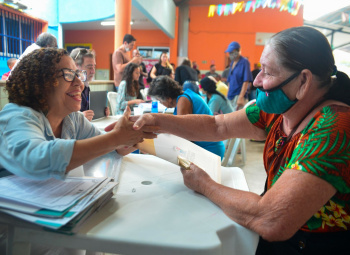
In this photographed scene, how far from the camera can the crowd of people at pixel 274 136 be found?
0.82 metres

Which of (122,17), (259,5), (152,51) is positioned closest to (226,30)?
(259,5)

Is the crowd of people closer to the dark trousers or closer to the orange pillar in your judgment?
the dark trousers

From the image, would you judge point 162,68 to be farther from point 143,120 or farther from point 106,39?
point 106,39

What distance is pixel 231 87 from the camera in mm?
5102

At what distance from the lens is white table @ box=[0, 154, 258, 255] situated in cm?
73

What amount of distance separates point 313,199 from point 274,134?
16.2 inches

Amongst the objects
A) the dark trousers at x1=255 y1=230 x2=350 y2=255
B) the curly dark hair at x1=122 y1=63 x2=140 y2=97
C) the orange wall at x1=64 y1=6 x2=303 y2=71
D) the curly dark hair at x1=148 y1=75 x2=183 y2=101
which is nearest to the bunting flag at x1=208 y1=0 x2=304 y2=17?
the orange wall at x1=64 y1=6 x2=303 y2=71

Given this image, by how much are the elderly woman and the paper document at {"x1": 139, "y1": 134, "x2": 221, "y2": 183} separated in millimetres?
148

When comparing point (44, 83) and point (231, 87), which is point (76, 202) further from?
point (231, 87)

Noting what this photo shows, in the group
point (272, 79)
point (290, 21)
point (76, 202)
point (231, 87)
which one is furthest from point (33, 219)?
point (290, 21)

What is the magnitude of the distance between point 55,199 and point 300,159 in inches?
29.6

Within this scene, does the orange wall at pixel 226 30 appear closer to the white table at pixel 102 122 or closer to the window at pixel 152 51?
the window at pixel 152 51

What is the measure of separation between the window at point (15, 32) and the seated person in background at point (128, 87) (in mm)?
4268

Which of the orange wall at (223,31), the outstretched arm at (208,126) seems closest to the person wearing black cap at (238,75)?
the outstretched arm at (208,126)
